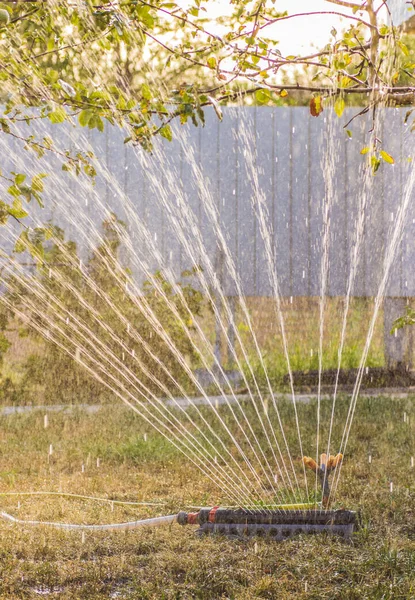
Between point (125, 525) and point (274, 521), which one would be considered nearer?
point (274, 521)

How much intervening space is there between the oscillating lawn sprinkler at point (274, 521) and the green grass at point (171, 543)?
0.06 metres

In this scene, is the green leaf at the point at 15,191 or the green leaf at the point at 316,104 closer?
the green leaf at the point at 15,191

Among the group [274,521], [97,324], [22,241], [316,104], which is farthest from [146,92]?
[97,324]

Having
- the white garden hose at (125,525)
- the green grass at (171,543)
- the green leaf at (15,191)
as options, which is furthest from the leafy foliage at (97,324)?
A: the green leaf at (15,191)

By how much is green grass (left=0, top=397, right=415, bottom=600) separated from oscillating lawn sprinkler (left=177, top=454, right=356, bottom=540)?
2.5 inches

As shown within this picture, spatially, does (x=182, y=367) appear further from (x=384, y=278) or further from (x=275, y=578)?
(x=275, y=578)

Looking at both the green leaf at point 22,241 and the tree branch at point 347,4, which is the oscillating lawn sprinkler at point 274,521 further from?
the tree branch at point 347,4

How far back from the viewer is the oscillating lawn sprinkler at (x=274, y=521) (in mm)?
3039

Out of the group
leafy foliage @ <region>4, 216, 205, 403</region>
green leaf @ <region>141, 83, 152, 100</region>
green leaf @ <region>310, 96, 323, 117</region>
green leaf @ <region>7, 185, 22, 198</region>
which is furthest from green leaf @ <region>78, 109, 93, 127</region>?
leafy foliage @ <region>4, 216, 205, 403</region>

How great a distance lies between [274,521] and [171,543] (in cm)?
45

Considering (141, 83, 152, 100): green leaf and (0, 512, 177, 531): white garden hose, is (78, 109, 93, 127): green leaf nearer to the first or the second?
(141, 83, 152, 100): green leaf

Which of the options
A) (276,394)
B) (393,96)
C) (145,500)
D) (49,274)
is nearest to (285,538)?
(145,500)

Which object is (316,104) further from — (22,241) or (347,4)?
(22,241)

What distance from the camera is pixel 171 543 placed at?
9.83 ft
